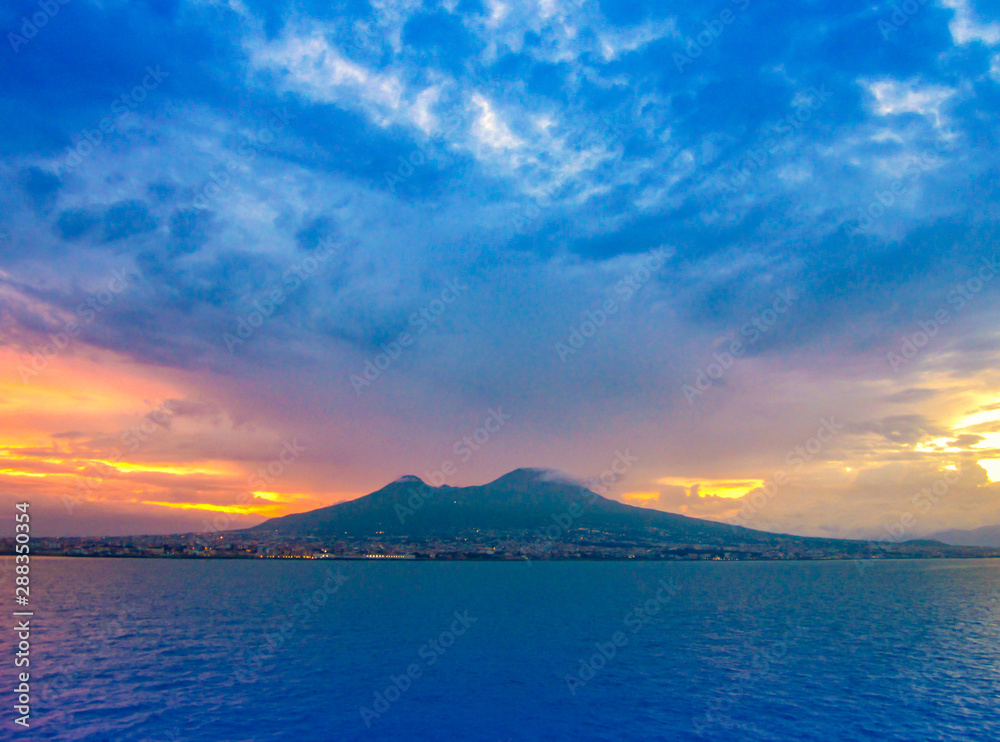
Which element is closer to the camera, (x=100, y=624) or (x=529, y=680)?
(x=529, y=680)

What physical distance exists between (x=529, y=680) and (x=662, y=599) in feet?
248

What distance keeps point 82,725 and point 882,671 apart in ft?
193

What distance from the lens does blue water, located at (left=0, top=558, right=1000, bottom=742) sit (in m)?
33.2

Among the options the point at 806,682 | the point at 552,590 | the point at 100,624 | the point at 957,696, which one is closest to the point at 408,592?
the point at 552,590

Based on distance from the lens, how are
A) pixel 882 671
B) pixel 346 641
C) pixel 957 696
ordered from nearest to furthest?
pixel 957 696 < pixel 882 671 < pixel 346 641

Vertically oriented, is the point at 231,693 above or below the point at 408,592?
above

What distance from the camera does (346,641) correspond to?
60.8m

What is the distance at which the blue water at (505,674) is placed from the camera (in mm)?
33219

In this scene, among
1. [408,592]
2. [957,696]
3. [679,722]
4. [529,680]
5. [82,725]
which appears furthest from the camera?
[408,592]

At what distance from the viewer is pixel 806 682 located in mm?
44531

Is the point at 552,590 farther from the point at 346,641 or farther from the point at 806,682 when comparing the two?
the point at 806,682

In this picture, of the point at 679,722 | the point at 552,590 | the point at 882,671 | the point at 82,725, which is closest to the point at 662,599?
the point at 552,590

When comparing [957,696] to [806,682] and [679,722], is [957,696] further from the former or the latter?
[679,722]

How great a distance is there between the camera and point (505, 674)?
1836 inches
